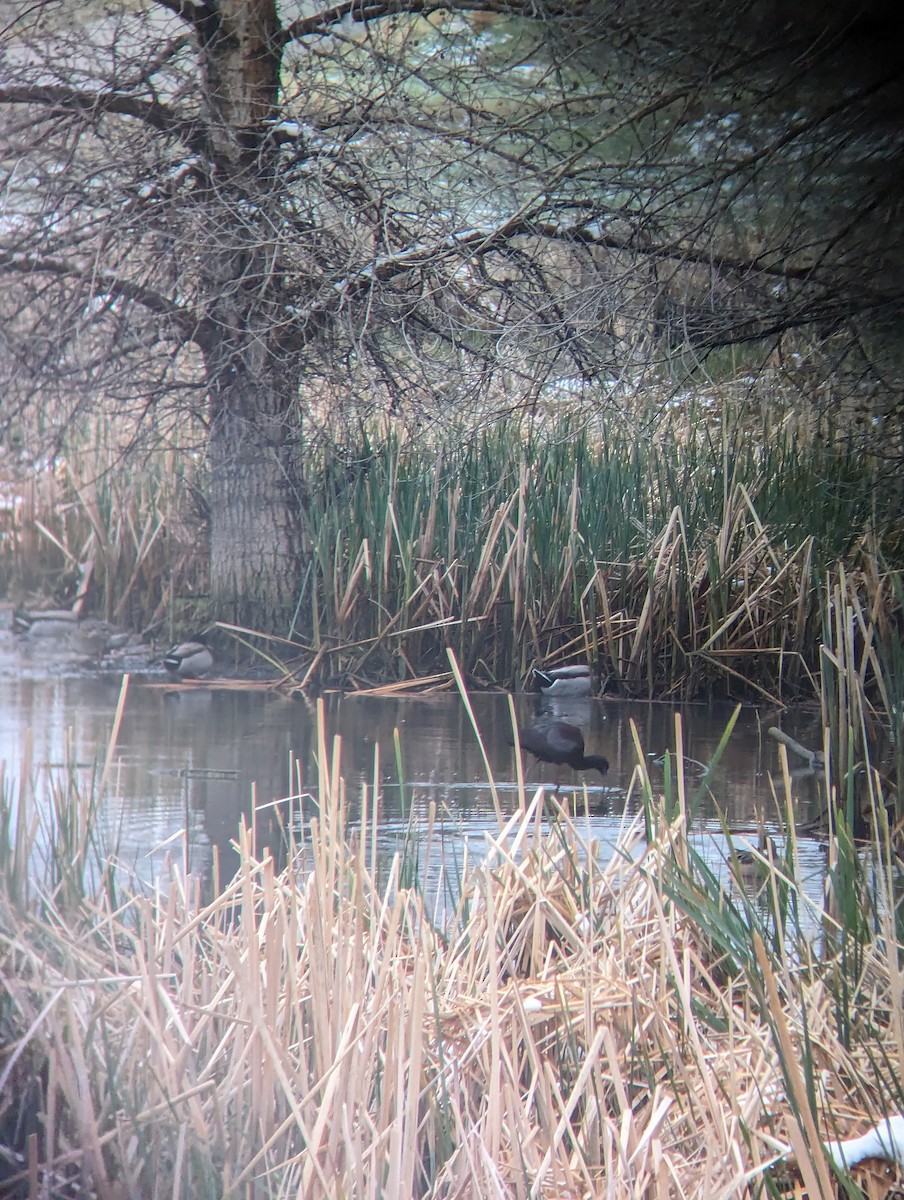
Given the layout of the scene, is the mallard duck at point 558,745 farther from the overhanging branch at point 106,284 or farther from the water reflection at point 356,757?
the overhanging branch at point 106,284

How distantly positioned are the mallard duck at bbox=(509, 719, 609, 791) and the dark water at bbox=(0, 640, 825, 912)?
0.06ft

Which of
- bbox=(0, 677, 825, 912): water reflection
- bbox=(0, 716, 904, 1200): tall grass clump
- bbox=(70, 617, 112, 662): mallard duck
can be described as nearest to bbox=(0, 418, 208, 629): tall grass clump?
bbox=(70, 617, 112, 662): mallard duck

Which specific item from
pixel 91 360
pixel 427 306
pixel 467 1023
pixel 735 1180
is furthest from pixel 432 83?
pixel 735 1180

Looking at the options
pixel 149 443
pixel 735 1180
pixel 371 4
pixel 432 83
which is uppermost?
pixel 371 4

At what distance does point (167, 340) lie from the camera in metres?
1.64

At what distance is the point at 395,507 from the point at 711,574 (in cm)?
45

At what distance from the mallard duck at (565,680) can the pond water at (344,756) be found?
20 mm

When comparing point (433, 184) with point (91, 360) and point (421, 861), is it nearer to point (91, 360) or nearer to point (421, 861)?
point (91, 360)

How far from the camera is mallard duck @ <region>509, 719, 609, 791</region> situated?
4.49ft

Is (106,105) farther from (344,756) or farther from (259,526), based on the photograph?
(344,756)

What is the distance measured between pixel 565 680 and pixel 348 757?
0.32m

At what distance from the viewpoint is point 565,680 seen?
4.98 feet

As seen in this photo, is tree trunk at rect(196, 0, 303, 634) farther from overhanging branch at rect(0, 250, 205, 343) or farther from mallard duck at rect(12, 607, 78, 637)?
mallard duck at rect(12, 607, 78, 637)

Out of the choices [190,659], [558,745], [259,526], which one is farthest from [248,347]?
[558,745]
